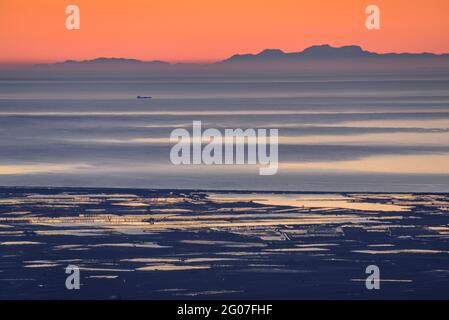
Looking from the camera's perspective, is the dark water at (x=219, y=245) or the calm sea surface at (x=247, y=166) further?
the calm sea surface at (x=247, y=166)

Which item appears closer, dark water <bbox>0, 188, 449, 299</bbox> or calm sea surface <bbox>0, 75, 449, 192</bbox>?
dark water <bbox>0, 188, 449, 299</bbox>

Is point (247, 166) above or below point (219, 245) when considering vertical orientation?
above

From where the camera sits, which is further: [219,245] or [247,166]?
[247,166]

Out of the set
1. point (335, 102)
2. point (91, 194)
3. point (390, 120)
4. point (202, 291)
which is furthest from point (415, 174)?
point (335, 102)

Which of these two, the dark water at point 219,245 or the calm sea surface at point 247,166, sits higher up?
the calm sea surface at point 247,166

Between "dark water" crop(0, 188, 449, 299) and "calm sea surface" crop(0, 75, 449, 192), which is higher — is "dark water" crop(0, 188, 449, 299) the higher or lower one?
the lower one

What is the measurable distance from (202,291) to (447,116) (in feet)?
96.6
